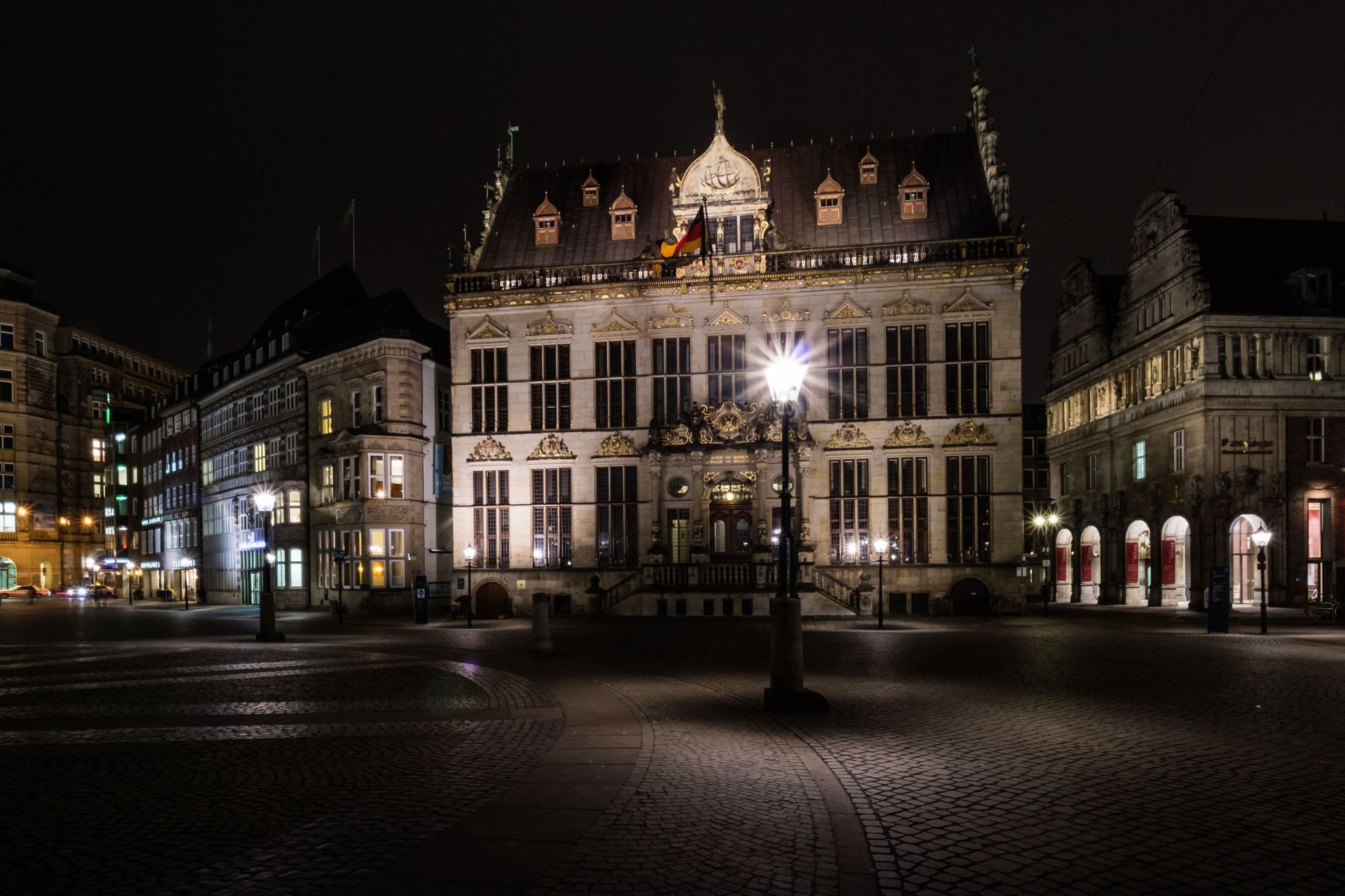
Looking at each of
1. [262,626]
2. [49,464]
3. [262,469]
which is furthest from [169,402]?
[262,626]

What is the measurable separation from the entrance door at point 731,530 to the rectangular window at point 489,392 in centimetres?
1095

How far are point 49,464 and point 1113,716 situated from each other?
94.1 meters

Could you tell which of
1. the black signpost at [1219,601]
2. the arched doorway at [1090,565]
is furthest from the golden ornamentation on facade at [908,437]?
the arched doorway at [1090,565]

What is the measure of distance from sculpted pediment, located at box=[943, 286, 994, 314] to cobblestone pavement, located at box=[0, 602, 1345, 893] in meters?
21.7

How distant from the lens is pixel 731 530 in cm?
4297

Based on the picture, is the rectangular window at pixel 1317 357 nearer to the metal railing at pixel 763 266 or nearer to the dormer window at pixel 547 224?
the metal railing at pixel 763 266

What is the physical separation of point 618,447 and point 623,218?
1209 cm

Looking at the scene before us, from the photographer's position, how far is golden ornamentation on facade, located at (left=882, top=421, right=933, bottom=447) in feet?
137

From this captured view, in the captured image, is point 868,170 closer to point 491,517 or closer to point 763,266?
point 763,266

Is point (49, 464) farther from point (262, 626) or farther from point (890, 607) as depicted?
point (890, 607)

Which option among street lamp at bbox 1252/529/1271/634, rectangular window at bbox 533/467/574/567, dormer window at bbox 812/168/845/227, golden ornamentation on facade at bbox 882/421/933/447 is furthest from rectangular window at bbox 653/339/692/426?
street lamp at bbox 1252/529/1271/634

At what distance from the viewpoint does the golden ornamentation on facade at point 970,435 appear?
41.3 metres

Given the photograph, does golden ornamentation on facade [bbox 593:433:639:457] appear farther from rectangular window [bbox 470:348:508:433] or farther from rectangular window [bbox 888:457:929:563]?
rectangular window [bbox 888:457:929:563]

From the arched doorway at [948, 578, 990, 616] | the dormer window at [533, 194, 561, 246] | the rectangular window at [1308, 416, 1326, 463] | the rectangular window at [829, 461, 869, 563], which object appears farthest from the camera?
the dormer window at [533, 194, 561, 246]
